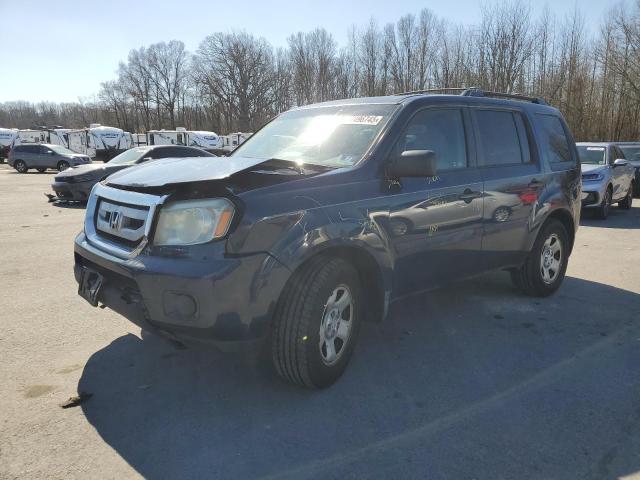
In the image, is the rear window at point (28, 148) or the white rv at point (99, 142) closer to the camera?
the rear window at point (28, 148)

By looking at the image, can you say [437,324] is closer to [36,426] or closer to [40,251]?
[36,426]

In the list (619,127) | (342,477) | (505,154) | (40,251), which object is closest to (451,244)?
(505,154)

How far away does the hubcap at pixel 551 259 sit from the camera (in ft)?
17.6

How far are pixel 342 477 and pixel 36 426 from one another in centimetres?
174

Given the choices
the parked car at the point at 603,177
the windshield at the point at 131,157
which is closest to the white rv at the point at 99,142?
the windshield at the point at 131,157

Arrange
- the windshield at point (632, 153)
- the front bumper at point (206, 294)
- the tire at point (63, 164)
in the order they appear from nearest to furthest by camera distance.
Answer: the front bumper at point (206, 294) < the windshield at point (632, 153) < the tire at point (63, 164)

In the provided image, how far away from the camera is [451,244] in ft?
13.2

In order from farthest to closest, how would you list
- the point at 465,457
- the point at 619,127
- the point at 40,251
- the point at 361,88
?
the point at 361,88, the point at 619,127, the point at 40,251, the point at 465,457

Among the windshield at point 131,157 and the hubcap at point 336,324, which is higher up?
the windshield at point 131,157

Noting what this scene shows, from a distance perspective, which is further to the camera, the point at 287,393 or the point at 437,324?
the point at 437,324

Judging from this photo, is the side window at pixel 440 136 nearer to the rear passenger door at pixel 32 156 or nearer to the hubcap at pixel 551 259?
the hubcap at pixel 551 259

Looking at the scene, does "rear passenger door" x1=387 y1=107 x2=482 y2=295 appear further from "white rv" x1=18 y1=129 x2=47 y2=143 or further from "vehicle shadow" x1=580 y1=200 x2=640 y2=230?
"white rv" x1=18 y1=129 x2=47 y2=143

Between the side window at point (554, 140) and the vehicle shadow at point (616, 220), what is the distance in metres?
6.16

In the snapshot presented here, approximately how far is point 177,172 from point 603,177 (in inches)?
434
